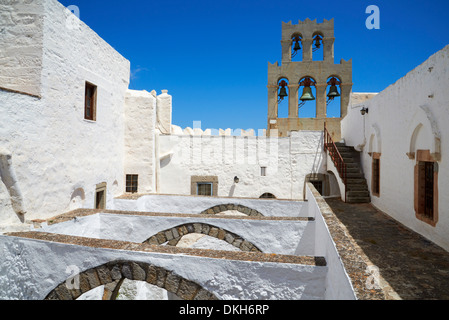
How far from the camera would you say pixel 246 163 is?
10977 mm

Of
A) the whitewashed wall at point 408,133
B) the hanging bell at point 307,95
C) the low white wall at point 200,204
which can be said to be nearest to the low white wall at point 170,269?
the whitewashed wall at point 408,133

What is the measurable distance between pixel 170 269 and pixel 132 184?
665 cm

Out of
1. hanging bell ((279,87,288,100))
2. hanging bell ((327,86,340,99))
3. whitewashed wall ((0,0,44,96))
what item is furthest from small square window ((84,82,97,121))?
hanging bell ((327,86,340,99))

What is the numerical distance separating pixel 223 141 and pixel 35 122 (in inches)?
260

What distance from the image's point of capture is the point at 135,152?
32.3ft

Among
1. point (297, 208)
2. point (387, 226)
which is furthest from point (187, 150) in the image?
point (387, 226)

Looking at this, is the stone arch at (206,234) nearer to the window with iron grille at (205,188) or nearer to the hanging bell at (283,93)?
the window with iron grille at (205,188)

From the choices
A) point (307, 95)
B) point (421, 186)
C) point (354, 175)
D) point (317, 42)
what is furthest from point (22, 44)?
point (317, 42)

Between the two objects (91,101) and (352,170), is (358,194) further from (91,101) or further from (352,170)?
(91,101)

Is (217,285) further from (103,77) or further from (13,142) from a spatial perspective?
(103,77)

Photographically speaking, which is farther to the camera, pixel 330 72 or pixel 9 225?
pixel 330 72

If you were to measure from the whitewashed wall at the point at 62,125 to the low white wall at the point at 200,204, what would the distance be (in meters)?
0.98

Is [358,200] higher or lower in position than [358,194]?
lower

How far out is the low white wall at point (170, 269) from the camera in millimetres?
3494
